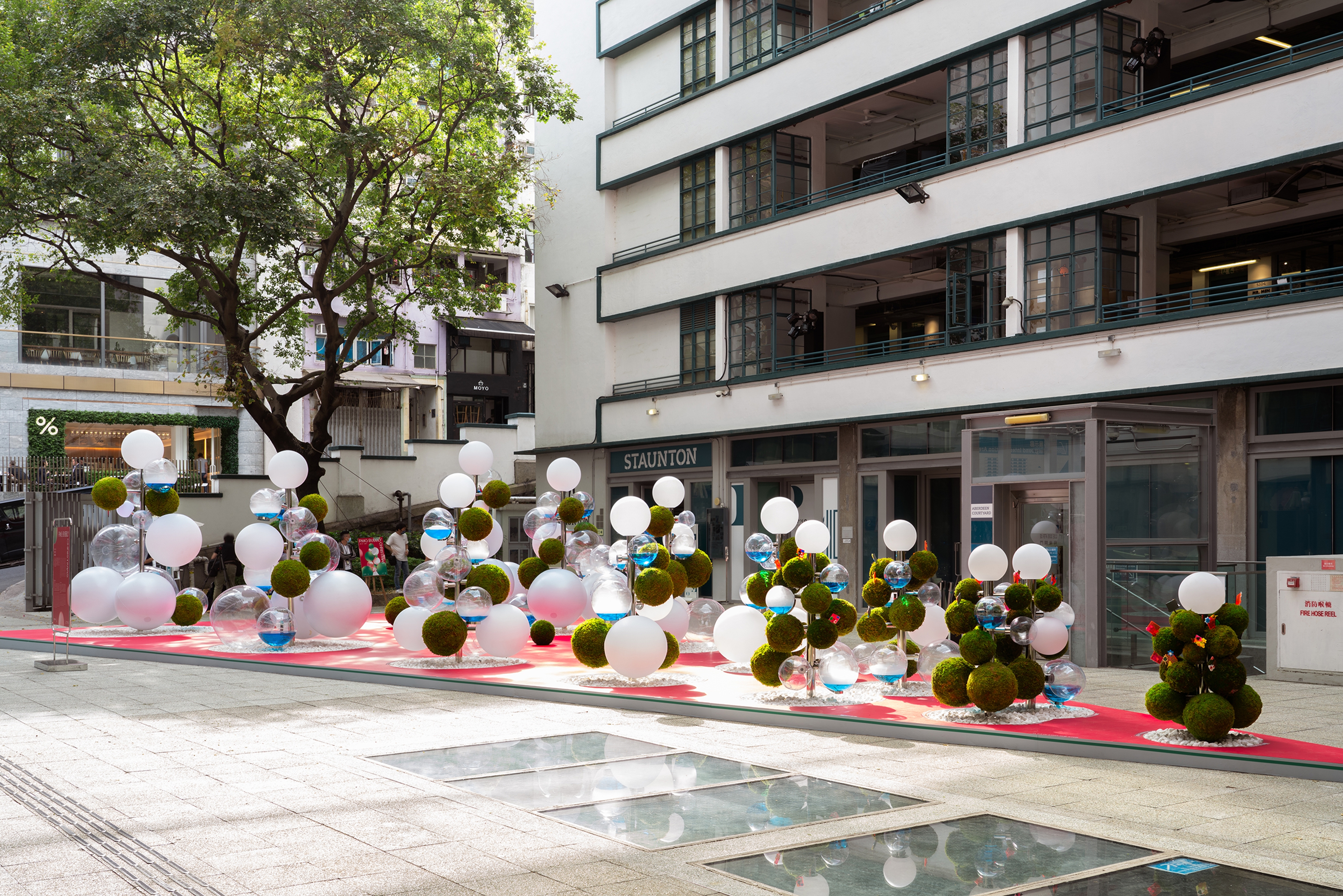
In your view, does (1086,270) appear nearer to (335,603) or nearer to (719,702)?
(719,702)

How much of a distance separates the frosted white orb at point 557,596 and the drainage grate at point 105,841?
696cm

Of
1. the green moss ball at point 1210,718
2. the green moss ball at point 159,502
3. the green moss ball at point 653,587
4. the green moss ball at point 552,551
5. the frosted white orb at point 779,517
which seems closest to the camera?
the green moss ball at point 1210,718

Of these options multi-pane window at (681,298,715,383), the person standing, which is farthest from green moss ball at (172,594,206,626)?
multi-pane window at (681,298,715,383)

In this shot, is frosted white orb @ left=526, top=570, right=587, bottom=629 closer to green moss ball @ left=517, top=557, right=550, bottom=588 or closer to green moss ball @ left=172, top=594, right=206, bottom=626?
green moss ball @ left=517, top=557, right=550, bottom=588

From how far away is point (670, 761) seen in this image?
331 inches

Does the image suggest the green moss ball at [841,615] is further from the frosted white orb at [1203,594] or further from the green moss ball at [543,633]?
the green moss ball at [543,633]

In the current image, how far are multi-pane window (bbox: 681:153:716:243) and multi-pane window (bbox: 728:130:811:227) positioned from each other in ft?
3.03

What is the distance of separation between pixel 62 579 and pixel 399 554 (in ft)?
39.0

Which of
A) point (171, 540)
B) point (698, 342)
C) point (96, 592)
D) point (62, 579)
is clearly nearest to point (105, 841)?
point (62, 579)

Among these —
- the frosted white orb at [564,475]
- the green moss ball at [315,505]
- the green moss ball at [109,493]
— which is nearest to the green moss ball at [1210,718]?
the frosted white orb at [564,475]

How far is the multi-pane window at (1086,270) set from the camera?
17.6 m

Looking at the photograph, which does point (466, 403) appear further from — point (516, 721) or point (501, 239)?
point (516, 721)

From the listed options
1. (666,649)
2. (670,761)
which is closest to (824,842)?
(670,761)

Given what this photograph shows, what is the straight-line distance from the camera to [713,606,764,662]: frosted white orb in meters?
11.7
